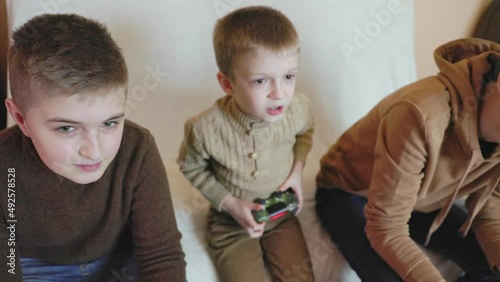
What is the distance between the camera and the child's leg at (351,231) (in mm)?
992

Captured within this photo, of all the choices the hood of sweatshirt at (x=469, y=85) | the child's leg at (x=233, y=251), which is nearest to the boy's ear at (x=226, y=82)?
the child's leg at (x=233, y=251)

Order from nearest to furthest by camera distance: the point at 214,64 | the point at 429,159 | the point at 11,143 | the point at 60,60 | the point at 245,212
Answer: the point at 60,60
the point at 11,143
the point at 429,159
the point at 245,212
the point at 214,64

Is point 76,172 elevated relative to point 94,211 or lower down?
elevated

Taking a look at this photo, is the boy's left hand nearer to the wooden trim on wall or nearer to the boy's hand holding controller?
the boy's hand holding controller

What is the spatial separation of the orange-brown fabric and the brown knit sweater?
0.46 metres

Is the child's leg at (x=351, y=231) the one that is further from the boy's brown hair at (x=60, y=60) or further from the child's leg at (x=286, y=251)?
the boy's brown hair at (x=60, y=60)

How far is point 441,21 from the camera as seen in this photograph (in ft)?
5.39

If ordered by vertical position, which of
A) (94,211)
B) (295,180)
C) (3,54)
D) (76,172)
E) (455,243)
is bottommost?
(455,243)

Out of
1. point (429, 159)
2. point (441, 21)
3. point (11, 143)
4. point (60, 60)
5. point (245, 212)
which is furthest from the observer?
point (441, 21)

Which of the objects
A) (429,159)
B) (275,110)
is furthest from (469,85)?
(275,110)

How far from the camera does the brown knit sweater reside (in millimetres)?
815

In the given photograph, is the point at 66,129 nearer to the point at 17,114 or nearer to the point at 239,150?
the point at 17,114

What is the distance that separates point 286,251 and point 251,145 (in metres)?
0.28

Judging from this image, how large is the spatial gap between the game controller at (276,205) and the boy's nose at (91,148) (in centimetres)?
41
